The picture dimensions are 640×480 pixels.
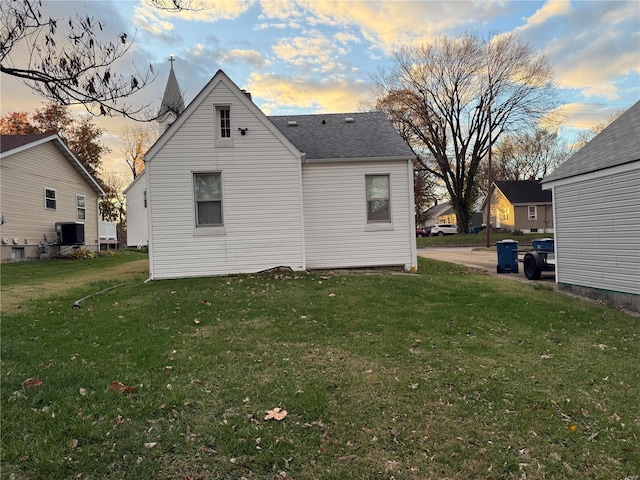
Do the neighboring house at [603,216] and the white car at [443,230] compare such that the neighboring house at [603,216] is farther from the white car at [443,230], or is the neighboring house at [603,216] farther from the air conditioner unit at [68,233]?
the white car at [443,230]

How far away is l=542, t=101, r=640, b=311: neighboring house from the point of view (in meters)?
8.66

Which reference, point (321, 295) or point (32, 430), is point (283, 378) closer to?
point (32, 430)

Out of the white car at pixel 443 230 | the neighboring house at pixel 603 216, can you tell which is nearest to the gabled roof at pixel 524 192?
the white car at pixel 443 230

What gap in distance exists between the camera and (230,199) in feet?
39.3

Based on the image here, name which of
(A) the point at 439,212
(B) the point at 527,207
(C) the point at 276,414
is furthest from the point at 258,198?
(A) the point at 439,212

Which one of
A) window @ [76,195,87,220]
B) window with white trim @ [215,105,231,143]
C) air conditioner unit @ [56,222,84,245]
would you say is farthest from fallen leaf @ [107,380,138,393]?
window @ [76,195,87,220]

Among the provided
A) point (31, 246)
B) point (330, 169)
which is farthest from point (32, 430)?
point (31, 246)

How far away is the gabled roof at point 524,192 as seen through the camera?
4853 centimetres

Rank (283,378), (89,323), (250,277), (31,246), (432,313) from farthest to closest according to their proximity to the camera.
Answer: (31,246), (250,277), (432,313), (89,323), (283,378)

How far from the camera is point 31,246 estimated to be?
1856 cm

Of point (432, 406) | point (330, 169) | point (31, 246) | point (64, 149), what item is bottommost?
point (432, 406)

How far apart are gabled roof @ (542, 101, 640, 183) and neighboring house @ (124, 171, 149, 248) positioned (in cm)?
2964

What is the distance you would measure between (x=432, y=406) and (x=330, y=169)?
32.4ft

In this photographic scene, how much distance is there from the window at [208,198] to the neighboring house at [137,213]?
23.1m
